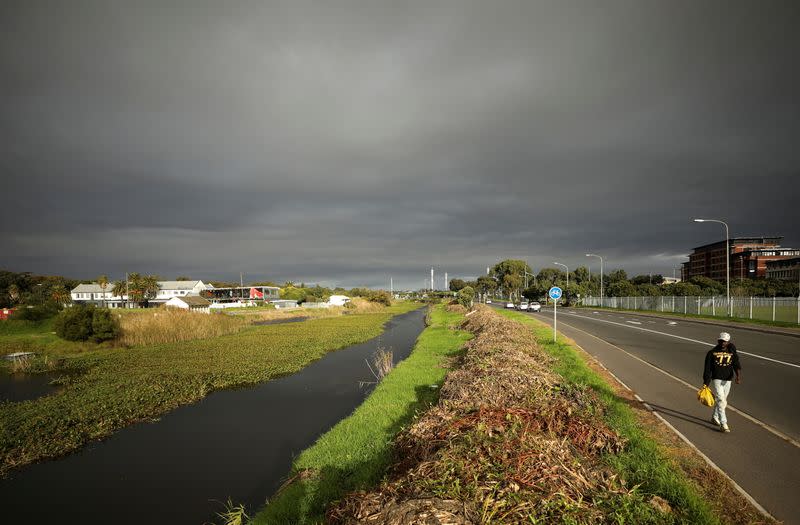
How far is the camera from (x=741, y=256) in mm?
135500

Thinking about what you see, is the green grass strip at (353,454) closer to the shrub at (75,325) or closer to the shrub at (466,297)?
the shrub at (75,325)

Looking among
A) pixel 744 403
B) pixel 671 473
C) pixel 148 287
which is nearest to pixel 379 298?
pixel 148 287

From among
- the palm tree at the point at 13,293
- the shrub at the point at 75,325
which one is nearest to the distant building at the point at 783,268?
the shrub at the point at 75,325

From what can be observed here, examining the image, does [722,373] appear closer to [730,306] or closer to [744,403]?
[744,403]

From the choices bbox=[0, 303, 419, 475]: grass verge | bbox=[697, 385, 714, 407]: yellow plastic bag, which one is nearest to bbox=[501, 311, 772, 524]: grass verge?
bbox=[697, 385, 714, 407]: yellow plastic bag

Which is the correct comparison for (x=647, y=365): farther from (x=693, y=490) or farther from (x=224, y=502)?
(x=224, y=502)

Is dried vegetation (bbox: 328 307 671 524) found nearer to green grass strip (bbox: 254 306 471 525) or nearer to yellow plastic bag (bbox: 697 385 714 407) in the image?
green grass strip (bbox: 254 306 471 525)

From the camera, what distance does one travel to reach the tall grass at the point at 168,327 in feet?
106

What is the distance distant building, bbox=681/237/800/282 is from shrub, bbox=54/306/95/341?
147 m

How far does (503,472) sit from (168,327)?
38.0 meters

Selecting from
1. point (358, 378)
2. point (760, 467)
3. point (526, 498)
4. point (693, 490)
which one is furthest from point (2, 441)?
point (760, 467)

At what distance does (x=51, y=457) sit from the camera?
1103 cm

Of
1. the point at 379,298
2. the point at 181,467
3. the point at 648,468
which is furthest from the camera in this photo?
the point at 379,298

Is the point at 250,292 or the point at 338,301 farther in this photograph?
the point at 250,292
